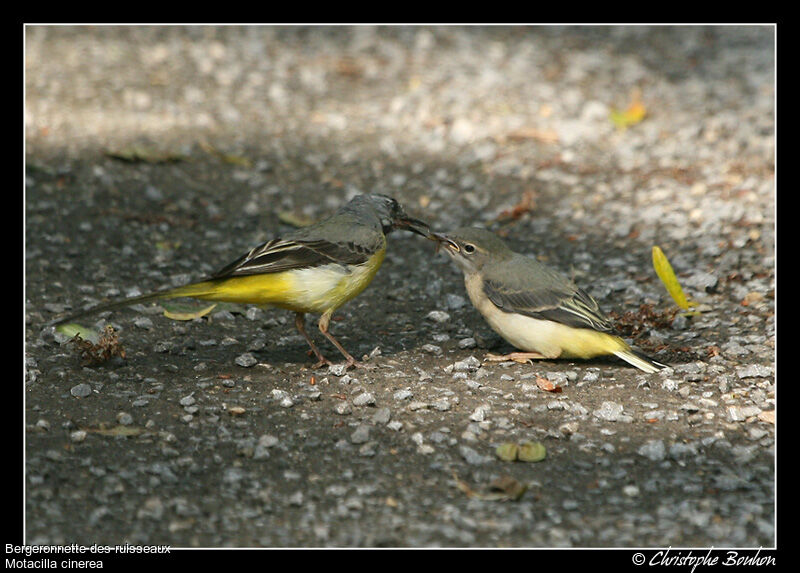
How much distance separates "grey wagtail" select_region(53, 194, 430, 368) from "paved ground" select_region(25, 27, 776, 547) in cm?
49

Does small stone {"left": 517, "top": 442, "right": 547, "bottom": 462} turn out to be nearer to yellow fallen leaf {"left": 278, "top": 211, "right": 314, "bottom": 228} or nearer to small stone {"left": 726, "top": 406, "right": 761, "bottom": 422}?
small stone {"left": 726, "top": 406, "right": 761, "bottom": 422}

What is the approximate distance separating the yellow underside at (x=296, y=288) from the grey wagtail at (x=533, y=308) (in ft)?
2.77

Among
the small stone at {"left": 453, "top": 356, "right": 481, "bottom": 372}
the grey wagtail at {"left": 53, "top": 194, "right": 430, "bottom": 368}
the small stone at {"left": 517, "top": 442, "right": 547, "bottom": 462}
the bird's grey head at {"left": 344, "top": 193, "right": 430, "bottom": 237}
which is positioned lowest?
the small stone at {"left": 453, "top": 356, "right": 481, "bottom": 372}

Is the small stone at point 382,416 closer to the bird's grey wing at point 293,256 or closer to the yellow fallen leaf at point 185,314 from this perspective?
the bird's grey wing at point 293,256

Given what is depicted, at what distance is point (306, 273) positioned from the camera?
6457 mm

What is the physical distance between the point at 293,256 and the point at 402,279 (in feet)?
6.68

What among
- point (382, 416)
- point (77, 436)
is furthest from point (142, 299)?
point (382, 416)

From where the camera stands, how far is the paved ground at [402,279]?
479cm

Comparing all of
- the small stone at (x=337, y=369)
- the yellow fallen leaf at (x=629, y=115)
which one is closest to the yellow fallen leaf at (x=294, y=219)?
the small stone at (x=337, y=369)

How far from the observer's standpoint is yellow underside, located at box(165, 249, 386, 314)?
243 inches

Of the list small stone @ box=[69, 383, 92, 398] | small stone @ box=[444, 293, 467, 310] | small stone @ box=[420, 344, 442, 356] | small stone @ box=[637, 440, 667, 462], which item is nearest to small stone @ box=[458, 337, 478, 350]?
small stone @ box=[420, 344, 442, 356]

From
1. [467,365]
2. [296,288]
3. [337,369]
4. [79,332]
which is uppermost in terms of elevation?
[296,288]

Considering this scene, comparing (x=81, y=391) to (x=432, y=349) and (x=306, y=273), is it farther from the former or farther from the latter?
(x=432, y=349)

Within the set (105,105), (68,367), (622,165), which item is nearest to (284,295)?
(68,367)
